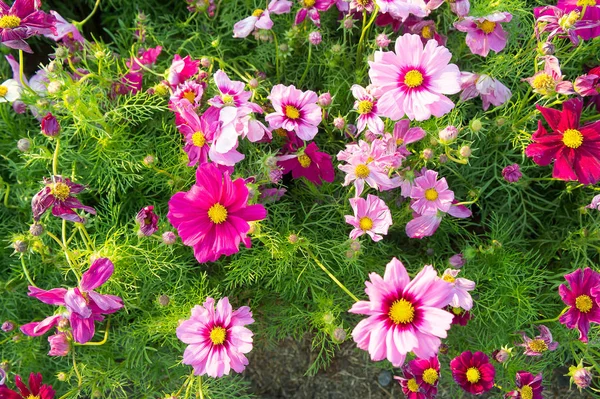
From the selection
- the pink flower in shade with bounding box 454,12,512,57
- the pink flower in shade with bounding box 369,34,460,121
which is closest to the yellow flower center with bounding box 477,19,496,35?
the pink flower in shade with bounding box 454,12,512,57

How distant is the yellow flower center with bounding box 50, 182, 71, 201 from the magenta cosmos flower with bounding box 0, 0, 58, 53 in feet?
1.33

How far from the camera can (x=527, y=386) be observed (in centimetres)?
154

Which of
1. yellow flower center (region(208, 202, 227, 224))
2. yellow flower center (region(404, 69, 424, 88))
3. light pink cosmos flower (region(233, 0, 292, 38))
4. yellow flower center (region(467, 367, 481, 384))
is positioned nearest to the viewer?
yellow flower center (region(208, 202, 227, 224))

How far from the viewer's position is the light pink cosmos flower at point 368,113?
1.52m

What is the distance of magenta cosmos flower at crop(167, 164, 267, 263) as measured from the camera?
4.20ft

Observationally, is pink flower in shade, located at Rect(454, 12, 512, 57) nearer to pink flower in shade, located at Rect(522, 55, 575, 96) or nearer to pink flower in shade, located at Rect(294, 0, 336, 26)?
pink flower in shade, located at Rect(522, 55, 575, 96)

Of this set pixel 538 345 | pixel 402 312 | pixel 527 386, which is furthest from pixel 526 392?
pixel 402 312

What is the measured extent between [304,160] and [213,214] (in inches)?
16.3

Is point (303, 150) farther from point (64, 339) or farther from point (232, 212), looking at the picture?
point (64, 339)

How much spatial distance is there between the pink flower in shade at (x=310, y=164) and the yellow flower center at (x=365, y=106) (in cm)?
18

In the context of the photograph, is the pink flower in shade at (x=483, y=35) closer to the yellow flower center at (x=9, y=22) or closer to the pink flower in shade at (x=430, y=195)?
the pink flower in shade at (x=430, y=195)

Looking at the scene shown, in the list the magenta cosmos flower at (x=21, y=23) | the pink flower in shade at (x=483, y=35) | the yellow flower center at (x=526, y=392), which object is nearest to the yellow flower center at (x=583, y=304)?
the yellow flower center at (x=526, y=392)

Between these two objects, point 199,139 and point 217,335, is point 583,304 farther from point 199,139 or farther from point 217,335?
point 199,139

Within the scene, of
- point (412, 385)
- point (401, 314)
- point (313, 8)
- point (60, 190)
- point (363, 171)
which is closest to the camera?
point (401, 314)
